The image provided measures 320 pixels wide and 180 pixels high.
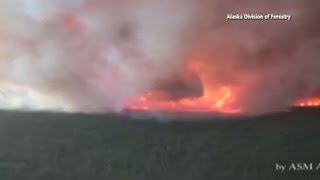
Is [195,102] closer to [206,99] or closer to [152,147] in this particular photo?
[206,99]

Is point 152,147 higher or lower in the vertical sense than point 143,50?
lower

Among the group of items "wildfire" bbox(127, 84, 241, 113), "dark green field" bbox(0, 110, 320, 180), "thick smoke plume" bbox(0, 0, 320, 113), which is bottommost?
"dark green field" bbox(0, 110, 320, 180)

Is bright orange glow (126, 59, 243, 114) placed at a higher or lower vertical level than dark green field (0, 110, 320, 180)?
higher

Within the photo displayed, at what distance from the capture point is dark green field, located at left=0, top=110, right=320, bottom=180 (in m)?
1.07

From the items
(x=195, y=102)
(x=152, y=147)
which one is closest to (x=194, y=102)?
(x=195, y=102)

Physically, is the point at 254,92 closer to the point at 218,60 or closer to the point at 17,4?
the point at 218,60

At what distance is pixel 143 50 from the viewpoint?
3.55 feet

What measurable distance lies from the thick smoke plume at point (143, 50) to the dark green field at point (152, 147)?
36 millimetres

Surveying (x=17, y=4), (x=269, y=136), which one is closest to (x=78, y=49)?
(x=17, y=4)

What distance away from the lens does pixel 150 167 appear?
109 centimetres

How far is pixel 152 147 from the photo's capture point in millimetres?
1092

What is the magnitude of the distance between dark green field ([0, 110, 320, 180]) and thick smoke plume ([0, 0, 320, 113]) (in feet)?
0.12

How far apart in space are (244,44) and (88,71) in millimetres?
329

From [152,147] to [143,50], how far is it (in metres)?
0.20
